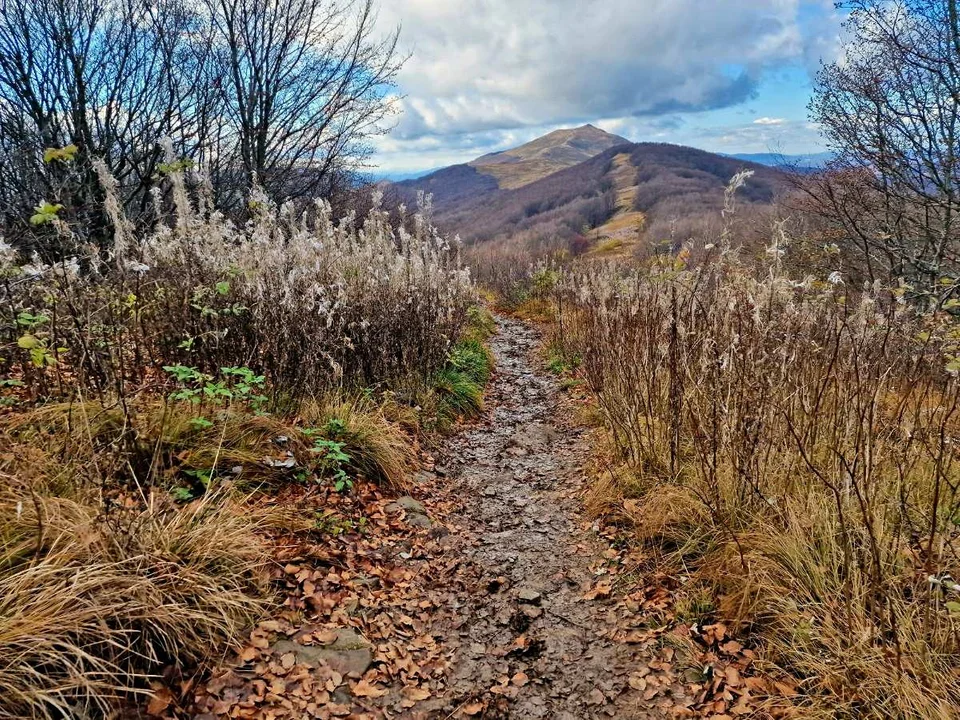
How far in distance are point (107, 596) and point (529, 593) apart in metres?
2.41

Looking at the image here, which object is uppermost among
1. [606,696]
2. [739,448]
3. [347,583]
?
[739,448]

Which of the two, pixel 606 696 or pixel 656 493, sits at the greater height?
pixel 656 493

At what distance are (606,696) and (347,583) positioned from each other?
1.68m

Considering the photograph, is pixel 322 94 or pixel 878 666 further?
pixel 322 94

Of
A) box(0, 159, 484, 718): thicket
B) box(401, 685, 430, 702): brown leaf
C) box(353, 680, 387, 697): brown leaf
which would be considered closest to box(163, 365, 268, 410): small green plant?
box(0, 159, 484, 718): thicket

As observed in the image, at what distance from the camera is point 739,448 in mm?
3451

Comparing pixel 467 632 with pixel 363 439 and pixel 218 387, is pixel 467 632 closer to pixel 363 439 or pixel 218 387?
pixel 363 439

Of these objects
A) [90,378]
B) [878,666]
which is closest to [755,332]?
[878,666]

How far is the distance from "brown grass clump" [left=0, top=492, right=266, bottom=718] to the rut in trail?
1.22m

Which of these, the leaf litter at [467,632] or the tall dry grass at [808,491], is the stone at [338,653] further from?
the tall dry grass at [808,491]

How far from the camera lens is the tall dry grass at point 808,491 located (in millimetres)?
2225

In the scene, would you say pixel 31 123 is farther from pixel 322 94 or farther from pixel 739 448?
pixel 739 448

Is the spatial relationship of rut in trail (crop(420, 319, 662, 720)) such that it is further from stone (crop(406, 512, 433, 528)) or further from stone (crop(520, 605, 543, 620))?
stone (crop(406, 512, 433, 528))

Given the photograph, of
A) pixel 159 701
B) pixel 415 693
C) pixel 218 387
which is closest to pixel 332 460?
pixel 218 387
